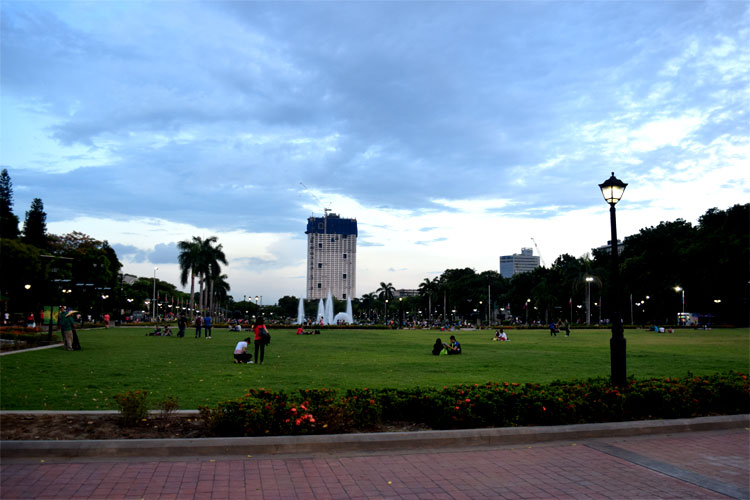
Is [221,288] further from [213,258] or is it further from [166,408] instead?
[166,408]

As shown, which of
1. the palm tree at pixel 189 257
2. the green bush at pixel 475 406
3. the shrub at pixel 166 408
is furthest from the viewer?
the palm tree at pixel 189 257

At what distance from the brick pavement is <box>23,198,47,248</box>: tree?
3568 inches

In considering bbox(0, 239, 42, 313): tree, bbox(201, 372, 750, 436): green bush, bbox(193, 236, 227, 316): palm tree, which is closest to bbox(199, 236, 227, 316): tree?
bbox(193, 236, 227, 316): palm tree

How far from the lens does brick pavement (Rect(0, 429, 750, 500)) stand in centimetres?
603

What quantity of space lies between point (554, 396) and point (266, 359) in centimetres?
1437

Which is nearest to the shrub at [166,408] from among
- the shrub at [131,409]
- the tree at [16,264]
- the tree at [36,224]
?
the shrub at [131,409]

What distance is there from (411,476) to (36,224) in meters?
98.8

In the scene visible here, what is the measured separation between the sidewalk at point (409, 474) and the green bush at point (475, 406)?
63 cm

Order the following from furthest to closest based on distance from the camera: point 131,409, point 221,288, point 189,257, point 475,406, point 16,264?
point 221,288 → point 189,257 → point 16,264 → point 475,406 → point 131,409

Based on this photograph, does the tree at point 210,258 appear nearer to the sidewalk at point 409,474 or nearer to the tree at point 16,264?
the tree at point 16,264

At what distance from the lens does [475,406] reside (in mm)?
8938

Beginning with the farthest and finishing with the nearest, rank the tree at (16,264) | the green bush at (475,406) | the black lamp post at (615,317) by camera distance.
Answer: the tree at (16,264)
the black lamp post at (615,317)
the green bush at (475,406)

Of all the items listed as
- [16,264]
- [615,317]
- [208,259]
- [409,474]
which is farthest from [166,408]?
[208,259]

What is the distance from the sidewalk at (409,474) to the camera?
6.05 meters
